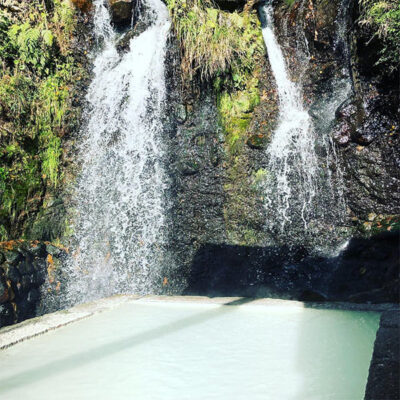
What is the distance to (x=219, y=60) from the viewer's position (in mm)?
6375

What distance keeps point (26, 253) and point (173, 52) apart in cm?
433

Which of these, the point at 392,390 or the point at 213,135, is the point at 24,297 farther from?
the point at 392,390

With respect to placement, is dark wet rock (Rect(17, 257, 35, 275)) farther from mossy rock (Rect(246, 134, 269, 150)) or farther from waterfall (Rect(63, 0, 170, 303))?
mossy rock (Rect(246, 134, 269, 150))

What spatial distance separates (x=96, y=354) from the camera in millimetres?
2506

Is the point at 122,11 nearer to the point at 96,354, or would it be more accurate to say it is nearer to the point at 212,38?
the point at 212,38

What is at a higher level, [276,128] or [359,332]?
[276,128]

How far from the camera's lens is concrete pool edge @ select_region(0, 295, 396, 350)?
284 centimetres

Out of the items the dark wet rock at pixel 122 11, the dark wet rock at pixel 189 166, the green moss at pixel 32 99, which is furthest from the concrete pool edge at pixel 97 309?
the dark wet rock at pixel 122 11

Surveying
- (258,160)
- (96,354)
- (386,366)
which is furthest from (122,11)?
(386,366)

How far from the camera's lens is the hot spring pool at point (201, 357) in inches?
79.2

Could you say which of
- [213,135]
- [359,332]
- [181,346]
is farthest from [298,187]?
[181,346]

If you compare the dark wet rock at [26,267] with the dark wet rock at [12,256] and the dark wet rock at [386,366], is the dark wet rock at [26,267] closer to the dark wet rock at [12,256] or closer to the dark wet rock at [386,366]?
the dark wet rock at [12,256]

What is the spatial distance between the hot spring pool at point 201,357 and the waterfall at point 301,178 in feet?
8.08

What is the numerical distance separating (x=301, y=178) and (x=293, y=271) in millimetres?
1439
